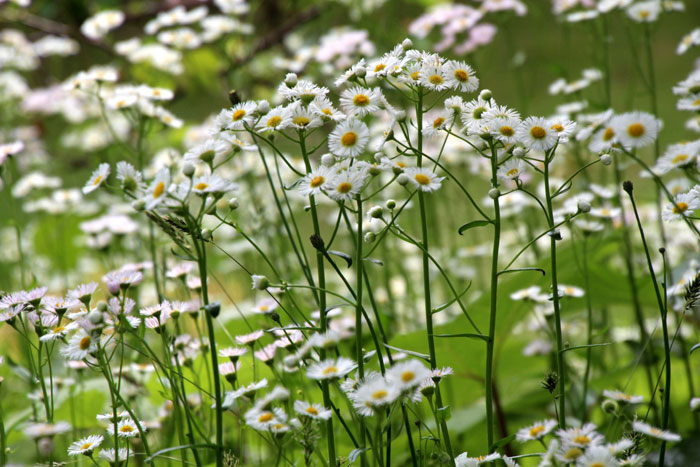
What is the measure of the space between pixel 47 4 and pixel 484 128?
6.12ft

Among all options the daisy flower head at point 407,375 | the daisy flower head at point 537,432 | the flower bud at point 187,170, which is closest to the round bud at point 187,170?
the flower bud at point 187,170

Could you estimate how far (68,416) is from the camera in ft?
3.83

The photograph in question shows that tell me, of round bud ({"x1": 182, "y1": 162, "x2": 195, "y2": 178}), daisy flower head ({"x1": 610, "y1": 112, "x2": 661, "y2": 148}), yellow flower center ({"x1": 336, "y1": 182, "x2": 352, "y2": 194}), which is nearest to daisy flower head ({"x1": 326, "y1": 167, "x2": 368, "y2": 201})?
yellow flower center ({"x1": 336, "y1": 182, "x2": 352, "y2": 194})

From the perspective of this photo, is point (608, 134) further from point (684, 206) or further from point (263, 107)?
point (263, 107)

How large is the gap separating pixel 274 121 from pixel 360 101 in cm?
8

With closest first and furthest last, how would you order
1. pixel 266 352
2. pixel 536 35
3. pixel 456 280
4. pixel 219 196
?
pixel 219 196
pixel 266 352
pixel 456 280
pixel 536 35

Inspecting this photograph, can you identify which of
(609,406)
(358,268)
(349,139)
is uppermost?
(349,139)

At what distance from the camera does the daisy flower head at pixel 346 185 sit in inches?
20.9

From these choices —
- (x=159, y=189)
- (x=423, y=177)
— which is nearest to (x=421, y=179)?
(x=423, y=177)

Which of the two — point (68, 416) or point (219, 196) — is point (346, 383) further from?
point (68, 416)

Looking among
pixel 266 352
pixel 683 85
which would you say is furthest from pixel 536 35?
pixel 266 352

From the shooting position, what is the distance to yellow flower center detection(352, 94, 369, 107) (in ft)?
2.00

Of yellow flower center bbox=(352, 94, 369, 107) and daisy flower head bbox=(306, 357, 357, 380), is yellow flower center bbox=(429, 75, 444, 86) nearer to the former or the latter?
yellow flower center bbox=(352, 94, 369, 107)

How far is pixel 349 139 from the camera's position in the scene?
568mm
